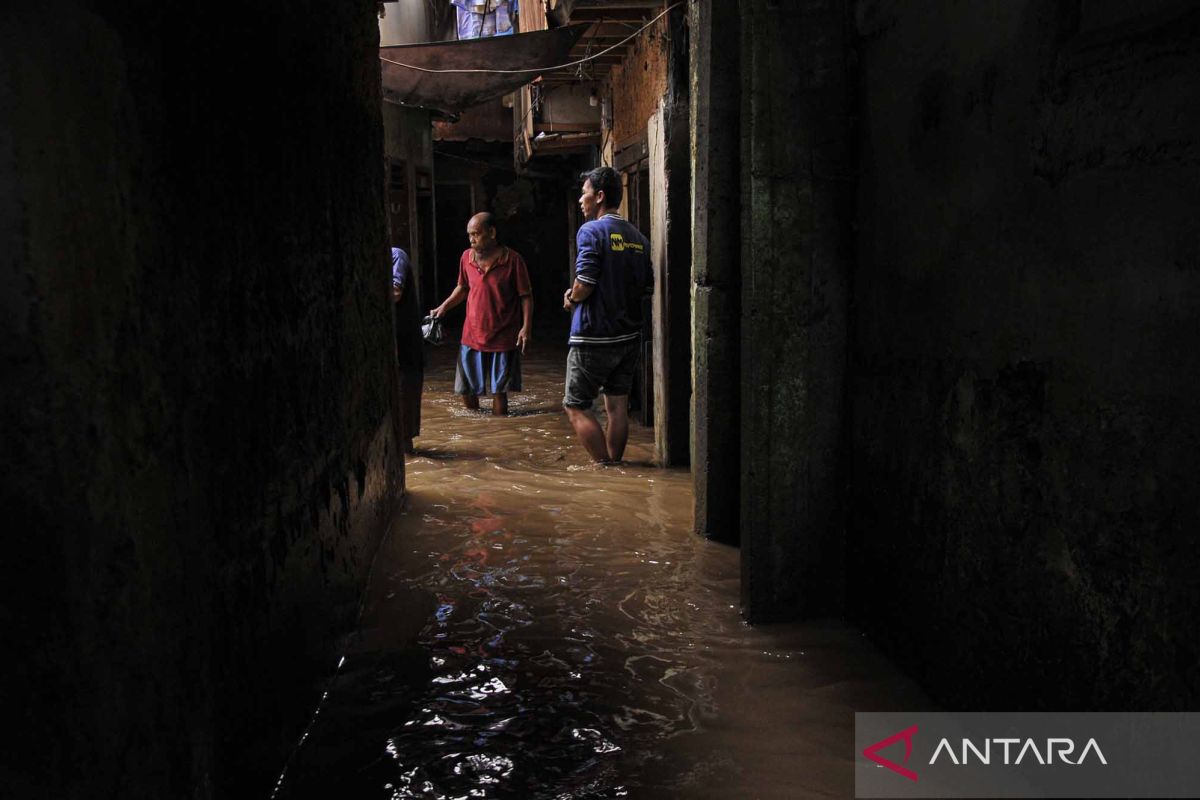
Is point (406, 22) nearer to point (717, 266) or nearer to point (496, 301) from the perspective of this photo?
point (496, 301)

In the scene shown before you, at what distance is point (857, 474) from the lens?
3500 mm

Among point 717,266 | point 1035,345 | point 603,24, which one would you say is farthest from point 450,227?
point 1035,345

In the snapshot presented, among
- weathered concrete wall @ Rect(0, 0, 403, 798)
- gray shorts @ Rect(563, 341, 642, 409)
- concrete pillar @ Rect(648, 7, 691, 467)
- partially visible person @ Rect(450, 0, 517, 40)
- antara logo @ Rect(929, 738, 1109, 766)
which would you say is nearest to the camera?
weathered concrete wall @ Rect(0, 0, 403, 798)

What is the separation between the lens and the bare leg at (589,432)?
6453 millimetres

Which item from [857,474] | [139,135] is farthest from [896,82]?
[139,135]

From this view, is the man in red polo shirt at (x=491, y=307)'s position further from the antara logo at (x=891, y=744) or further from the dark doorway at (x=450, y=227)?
the dark doorway at (x=450, y=227)

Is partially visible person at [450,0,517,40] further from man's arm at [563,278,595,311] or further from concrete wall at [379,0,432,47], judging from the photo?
man's arm at [563,278,595,311]

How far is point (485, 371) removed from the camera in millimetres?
8375

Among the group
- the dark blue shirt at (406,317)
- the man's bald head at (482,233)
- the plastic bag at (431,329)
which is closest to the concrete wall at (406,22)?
the man's bald head at (482,233)

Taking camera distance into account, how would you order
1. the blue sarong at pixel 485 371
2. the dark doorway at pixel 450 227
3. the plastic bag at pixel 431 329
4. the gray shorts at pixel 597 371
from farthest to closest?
1. the dark doorway at pixel 450 227
2. the blue sarong at pixel 485 371
3. the plastic bag at pixel 431 329
4. the gray shorts at pixel 597 371

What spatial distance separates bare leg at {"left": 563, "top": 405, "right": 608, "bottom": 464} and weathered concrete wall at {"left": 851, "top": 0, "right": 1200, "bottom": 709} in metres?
3.25

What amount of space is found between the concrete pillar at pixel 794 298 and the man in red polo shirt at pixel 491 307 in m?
4.58

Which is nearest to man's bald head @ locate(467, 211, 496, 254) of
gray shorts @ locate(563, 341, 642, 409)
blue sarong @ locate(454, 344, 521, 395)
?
blue sarong @ locate(454, 344, 521, 395)

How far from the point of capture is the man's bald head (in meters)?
7.96
